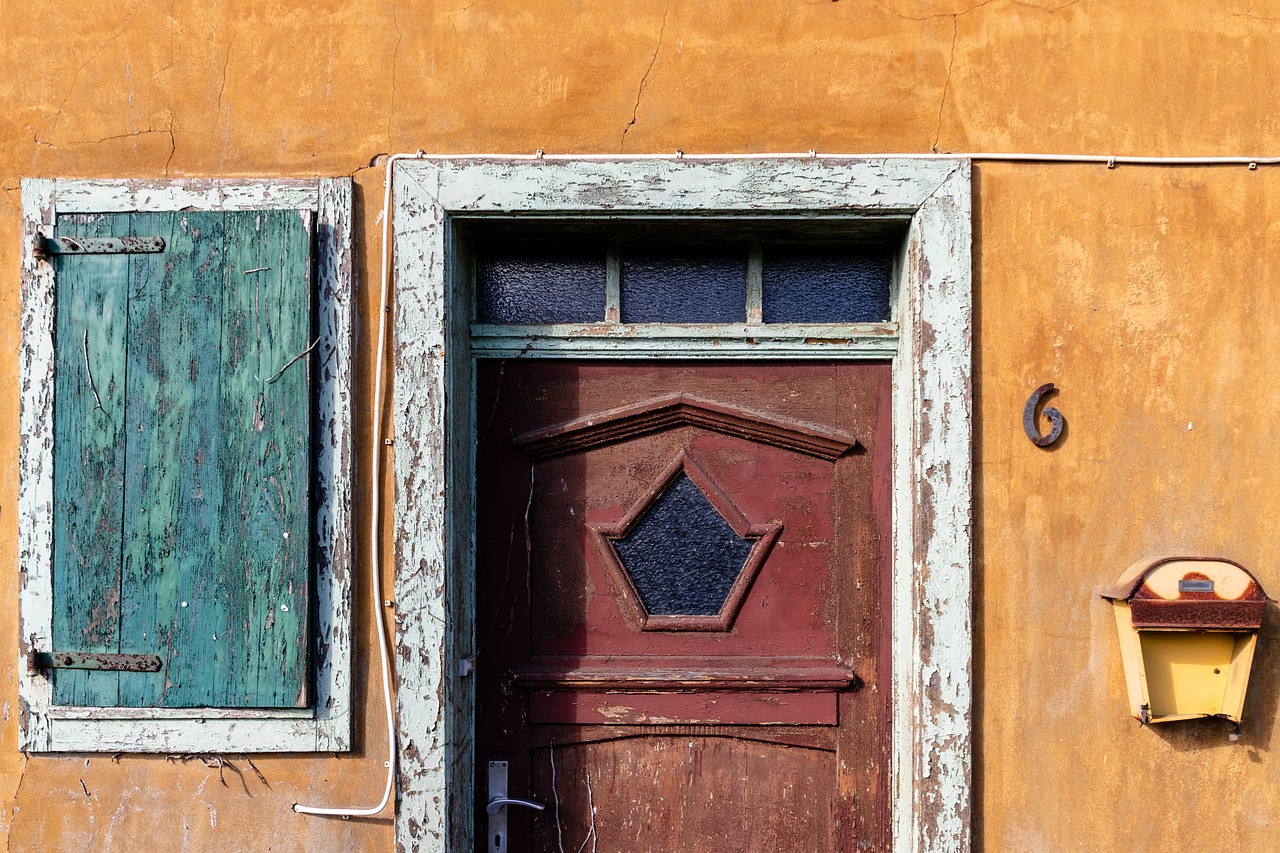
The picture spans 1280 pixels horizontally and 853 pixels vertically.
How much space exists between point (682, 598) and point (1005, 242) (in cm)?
121

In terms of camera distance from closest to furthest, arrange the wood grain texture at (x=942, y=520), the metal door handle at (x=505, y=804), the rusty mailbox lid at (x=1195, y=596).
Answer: the rusty mailbox lid at (x=1195, y=596) < the wood grain texture at (x=942, y=520) < the metal door handle at (x=505, y=804)

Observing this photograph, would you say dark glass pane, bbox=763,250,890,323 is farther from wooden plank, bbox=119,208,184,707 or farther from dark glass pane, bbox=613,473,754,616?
wooden plank, bbox=119,208,184,707

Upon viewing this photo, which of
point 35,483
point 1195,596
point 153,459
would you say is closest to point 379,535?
point 153,459

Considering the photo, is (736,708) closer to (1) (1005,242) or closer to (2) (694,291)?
(2) (694,291)

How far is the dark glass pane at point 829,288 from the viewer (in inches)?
87.4

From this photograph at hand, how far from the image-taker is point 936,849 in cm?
199

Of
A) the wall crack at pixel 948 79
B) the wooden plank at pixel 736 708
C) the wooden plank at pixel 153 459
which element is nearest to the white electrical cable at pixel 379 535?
the wooden plank at pixel 153 459

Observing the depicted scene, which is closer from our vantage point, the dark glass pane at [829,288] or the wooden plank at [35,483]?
the wooden plank at [35,483]

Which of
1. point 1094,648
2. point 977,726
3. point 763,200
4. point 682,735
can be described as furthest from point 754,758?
point 763,200

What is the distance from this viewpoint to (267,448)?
2023 mm

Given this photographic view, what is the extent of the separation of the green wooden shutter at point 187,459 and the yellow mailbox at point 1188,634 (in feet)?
6.42

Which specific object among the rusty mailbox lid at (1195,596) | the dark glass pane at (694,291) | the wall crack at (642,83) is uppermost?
the wall crack at (642,83)

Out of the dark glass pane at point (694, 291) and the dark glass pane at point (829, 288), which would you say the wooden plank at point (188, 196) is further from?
the dark glass pane at point (829, 288)

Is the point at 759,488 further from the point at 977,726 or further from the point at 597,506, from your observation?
the point at 977,726
